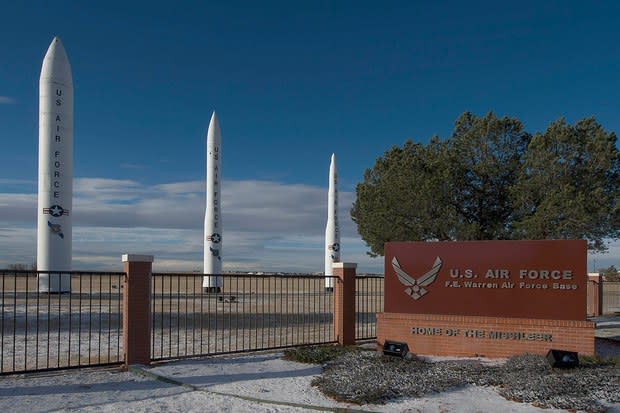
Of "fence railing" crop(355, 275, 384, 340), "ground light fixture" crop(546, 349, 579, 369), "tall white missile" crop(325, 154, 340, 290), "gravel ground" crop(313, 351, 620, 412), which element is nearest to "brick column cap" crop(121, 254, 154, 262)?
"gravel ground" crop(313, 351, 620, 412)

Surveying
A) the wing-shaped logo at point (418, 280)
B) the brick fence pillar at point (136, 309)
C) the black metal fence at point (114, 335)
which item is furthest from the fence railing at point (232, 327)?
the wing-shaped logo at point (418, 280)

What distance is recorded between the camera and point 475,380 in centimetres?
912

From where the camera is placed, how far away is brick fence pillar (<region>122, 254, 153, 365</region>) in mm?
10070

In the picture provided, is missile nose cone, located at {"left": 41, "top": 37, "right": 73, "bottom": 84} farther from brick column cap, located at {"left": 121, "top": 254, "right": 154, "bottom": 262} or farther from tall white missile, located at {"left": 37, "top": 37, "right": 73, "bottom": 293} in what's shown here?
brick column cap, located at {"left": 121, "top": 254, "right": 154, "bottom": 262}

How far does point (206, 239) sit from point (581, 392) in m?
33.3

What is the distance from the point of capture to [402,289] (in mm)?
12617

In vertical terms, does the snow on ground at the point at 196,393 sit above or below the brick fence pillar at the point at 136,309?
below

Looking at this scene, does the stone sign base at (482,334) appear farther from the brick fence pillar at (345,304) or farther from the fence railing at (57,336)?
the fence railing at (57,336)

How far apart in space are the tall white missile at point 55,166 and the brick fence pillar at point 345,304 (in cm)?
2238

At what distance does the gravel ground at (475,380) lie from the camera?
26.2ft

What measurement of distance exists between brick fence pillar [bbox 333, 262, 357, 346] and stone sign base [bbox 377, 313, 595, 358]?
0.78m

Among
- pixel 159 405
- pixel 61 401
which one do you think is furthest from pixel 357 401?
pixel 61 401

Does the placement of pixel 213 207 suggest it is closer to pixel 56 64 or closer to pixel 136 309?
pixel 56 64

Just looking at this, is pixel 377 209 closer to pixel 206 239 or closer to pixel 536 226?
pixel 536 226
